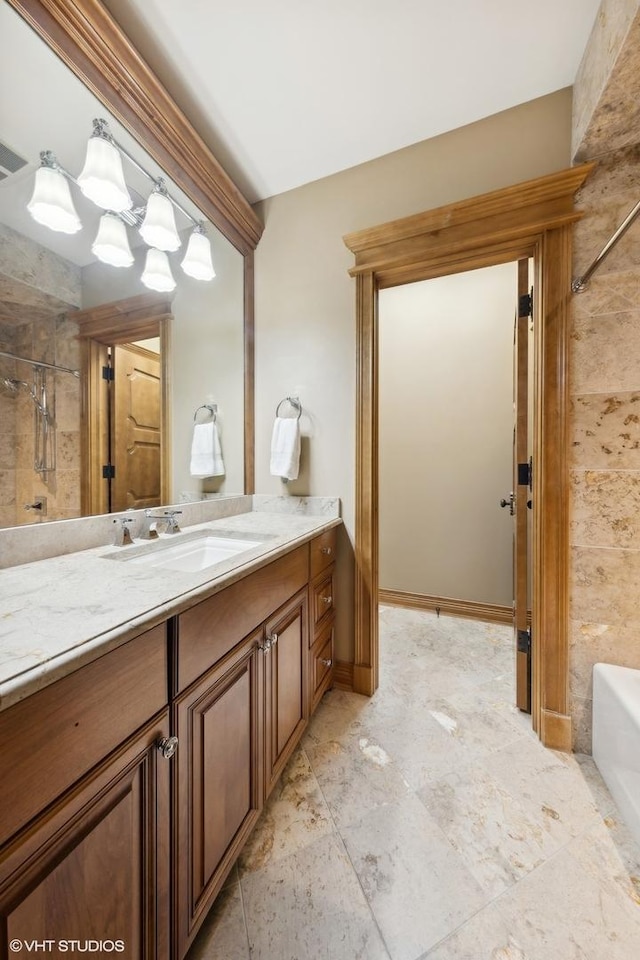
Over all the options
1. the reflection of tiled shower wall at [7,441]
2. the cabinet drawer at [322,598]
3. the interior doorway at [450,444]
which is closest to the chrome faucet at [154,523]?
the reflection of tiled shower wall at [7,441]

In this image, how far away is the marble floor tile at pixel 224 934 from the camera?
2.60ft

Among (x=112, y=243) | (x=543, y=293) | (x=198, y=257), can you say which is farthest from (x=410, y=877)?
(x=198, y=257)

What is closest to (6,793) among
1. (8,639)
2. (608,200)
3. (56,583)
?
(8,639)

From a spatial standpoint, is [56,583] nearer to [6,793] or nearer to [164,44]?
[6,793]

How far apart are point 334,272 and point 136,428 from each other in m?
1.18

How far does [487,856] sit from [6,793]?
1231 millimetres

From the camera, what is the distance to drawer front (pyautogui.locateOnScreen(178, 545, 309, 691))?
72cm

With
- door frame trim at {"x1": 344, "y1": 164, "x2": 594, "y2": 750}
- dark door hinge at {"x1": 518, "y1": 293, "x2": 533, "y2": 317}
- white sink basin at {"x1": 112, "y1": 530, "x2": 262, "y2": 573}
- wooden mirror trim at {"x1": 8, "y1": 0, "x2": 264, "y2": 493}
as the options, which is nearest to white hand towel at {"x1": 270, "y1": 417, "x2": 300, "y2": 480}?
wooden mirror trim at {"x1": 8, "y1": 0, "x2": 264, "y2": 493}

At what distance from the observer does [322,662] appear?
5.16ft

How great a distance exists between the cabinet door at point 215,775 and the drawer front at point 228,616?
4 centimetres

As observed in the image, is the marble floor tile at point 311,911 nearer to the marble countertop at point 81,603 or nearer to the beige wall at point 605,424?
the marble countertop at point 81,603

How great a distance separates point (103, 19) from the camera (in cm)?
102

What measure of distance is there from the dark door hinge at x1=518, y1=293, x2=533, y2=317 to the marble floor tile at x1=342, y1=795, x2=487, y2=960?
1.88 meters

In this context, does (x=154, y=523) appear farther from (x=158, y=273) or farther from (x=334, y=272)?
(x=334, y=272)
